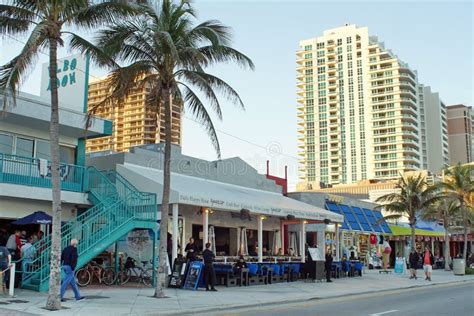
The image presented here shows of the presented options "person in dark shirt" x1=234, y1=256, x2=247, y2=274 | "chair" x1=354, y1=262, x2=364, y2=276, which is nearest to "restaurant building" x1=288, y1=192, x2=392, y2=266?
"chair" x1=354, y1=262, x2=364, y2=276

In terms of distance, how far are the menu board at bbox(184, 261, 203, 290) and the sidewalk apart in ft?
2.32

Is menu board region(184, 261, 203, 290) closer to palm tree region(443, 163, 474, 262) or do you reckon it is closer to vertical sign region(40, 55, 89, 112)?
vertical sign region(40, 55, 89, 112)

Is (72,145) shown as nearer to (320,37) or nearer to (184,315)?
(184,315)

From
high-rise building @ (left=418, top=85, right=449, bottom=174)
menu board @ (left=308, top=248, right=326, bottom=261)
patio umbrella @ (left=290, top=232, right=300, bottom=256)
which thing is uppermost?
high-rise building @ (left=418, top=85, right=449, bottom=174)

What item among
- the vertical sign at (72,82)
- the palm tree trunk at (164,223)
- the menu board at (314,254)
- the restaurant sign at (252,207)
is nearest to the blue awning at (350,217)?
the restaurant sign at (252,207)

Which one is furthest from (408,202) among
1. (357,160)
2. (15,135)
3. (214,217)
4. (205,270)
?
(357,160)

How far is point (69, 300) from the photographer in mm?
15461

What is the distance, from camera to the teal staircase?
57.8 ft

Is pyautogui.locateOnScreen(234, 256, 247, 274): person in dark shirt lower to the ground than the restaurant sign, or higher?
lower

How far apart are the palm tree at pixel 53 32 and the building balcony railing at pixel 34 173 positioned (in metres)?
6.23

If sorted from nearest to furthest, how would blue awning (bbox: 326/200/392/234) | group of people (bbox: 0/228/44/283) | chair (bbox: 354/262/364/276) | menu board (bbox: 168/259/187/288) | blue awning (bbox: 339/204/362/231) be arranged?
group of people (bbox: 0/228/44/283) → menu board (bbox: 168/259/187/288) → chair (bbox: 354/262/364/276) → blue awning (bbox: 326/200/392/234) → blue awning (bbox: 339/204/362/231)

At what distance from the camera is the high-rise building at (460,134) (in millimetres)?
162250

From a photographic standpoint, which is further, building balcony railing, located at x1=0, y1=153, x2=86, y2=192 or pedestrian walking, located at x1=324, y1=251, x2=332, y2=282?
pedestrian walking, located at x1=324, y1=251, x2=332, y2=282

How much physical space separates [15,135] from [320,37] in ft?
441
